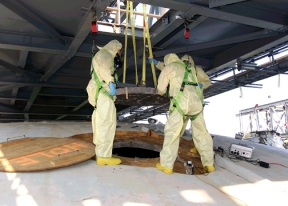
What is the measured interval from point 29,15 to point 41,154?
2251mm

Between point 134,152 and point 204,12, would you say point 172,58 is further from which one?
point 134,152

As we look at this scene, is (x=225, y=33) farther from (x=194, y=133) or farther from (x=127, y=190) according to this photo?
(x=127, y=190)

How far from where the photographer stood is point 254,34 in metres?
4.64

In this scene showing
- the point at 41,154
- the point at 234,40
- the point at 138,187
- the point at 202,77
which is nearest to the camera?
the point at 138,187

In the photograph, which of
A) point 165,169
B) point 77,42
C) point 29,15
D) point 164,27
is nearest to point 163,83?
point 165,169

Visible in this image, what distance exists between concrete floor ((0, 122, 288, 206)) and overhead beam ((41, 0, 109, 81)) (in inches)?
80.9

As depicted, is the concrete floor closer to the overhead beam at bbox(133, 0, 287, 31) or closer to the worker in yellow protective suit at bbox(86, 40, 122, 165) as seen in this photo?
the worker in yellow protective suit at bbox(86, 40, 122, 165)

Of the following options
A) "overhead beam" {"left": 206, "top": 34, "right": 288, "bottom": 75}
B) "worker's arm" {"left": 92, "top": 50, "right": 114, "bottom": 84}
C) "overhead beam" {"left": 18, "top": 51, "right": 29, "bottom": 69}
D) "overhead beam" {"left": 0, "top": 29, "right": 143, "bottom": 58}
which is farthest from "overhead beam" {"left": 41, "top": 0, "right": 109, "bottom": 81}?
"overhead beam" {"left": 206, "top": 34, "right": 288, "bottom": 75}

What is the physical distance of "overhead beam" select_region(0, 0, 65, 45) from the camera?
12.4 feet

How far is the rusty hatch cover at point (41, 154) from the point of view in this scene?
9.46 ft

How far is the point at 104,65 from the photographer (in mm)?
3281

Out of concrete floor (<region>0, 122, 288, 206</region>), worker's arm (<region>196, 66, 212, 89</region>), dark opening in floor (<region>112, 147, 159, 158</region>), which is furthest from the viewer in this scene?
dark opening in floor (<region>112, 147, 159, 158</region>)

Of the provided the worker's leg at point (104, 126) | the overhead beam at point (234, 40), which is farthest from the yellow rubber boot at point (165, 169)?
the overhead beam at point (234, 40)

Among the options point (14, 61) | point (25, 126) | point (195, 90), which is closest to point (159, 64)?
point (195, 90)
